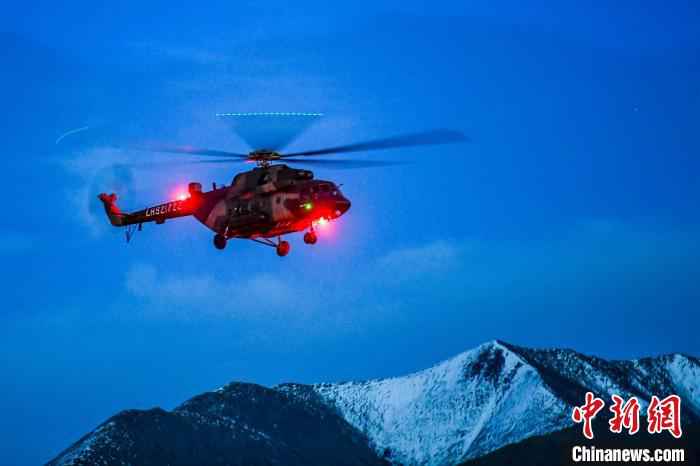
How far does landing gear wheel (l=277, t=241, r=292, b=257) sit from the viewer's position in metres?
84.8

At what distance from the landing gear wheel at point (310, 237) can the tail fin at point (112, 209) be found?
731 inches

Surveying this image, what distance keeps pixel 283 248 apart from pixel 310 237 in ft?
8.01

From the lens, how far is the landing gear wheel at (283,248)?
3338 inches

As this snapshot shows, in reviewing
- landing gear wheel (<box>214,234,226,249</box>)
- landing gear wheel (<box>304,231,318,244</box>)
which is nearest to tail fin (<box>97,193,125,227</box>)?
landing gear wheel (<box>214,234,226,249</box>)

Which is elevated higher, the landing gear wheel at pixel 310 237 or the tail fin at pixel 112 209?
the tail fin at pixel 112 209

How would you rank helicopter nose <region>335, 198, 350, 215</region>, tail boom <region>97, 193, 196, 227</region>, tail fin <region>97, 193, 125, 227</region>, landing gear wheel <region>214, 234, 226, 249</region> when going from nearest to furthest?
helicopter nose <region>335, 198, 350, 215</region>
landing gear wheel <region>214, 234, 226, 249</region>
tail boom <region>97, 193, 196, 227</region>
tail fin <region>97, 193, 125, 227</region>

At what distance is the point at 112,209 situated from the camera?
98.0 metres

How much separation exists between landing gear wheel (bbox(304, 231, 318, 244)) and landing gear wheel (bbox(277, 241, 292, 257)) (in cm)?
206

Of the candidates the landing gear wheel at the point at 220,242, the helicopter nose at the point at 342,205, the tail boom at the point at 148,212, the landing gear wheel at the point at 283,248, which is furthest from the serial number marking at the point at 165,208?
the helicopter nose at the point at 342,205

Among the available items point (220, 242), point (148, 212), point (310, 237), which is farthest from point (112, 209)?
point (310, 237)

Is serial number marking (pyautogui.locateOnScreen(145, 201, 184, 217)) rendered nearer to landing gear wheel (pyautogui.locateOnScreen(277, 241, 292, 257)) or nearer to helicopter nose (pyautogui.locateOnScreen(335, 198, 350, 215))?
landing gear wheel (pyautogui.locateOnScreen(277, 241, 292, 257))

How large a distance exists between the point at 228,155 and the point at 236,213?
3953 mm

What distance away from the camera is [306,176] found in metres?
84.6

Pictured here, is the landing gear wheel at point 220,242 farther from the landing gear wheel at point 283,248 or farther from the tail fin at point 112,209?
the tail fin at point 112,209
